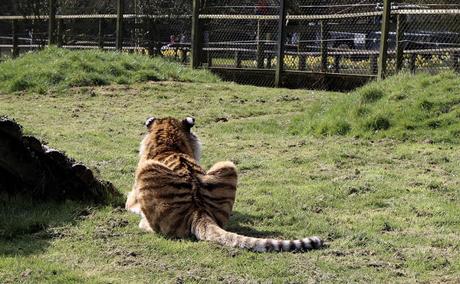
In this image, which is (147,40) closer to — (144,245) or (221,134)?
(221,134)

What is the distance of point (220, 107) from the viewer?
12156mm

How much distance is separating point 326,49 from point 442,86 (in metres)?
5.42

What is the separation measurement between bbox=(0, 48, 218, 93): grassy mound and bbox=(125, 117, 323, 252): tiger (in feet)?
28.4

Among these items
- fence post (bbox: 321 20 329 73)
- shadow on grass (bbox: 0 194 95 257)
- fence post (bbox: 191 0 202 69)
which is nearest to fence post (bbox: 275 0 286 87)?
fence post (bbox: 321 20 329 73)

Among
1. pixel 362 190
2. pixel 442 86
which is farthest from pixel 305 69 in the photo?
pixel 362 190

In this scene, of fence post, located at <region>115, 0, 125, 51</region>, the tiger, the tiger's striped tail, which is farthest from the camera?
fence post, located at <region>115, 0, 125, 51</region>

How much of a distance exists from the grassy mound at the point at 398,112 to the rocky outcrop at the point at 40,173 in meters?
4.07

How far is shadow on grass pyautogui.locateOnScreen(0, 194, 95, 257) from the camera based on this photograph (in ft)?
17.2

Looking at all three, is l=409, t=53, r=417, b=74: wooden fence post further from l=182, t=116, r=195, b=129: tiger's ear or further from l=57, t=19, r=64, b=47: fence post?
l=57, t=19, r=64, b=47: fence post

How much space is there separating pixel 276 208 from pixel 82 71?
9.08m

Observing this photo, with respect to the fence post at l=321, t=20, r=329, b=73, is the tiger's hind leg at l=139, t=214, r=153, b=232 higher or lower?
lower

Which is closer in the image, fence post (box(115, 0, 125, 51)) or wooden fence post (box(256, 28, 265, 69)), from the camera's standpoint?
wooden fence post (box(256, 28, 265, 69))

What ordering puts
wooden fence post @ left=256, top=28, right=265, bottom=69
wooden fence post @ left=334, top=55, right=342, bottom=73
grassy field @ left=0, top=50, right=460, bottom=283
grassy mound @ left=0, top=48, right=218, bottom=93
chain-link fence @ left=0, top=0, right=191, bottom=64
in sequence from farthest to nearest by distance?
chain-link fence @ left=0, top=0, right=191, bottom=64 < wooden fence post @ left=256, top=28, right=265, bottom=69 < wooden fence post @ left=334, top=55, right=342, bottom=73 < grassy mound @ left=0, top=48, right=218, bottom=93 < grassy field @ left=0, top=50, right=460, bottom=283

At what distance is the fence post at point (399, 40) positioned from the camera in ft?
42.2
